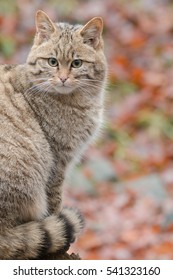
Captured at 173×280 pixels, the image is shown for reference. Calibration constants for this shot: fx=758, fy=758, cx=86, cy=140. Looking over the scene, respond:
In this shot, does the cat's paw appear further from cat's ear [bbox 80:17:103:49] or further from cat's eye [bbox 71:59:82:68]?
cat's ear [bbox 80:17:103:49]

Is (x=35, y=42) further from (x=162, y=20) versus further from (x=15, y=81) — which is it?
(x=162, y=20)

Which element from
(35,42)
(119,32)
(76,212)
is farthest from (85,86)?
(119,32)

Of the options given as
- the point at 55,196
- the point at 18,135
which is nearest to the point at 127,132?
the point at 55,196

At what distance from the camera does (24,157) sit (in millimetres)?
4289

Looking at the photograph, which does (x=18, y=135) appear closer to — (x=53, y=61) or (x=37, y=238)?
(x=53, y=61)

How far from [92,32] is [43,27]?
30cm

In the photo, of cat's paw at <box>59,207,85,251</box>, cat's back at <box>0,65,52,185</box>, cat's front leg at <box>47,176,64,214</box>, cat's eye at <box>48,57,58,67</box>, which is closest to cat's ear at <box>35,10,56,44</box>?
cat's eye at <box>48,57,58,67</box>

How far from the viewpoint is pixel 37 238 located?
4113 mm

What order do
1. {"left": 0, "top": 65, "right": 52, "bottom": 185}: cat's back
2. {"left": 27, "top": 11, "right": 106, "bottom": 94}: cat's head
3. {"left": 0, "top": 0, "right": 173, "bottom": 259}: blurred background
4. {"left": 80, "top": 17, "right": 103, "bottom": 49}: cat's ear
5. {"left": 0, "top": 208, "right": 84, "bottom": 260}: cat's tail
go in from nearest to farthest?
1. {"left": 0, "top": 208, "right": 84, "bottom": 260}: cat's tail
2. {"left": 0, "top": 65, "right": 52, "bottom": 185}: cat's back
3. {"left": 27, "top": 11, "right": 106, "bottom": 94}: cat's head
4. {"left": 80, "top": 17, "right": 103, "bottom": 49}: cat's ear
5. {"left": 0, "top": 0, "right": 173, "bottom": 259}: blurred background

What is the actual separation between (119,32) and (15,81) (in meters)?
6.94

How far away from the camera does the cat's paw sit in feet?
13.9

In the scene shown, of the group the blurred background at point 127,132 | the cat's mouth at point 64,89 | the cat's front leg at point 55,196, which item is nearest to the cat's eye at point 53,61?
the cat's mouth at point 64,89

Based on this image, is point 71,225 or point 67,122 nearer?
point 71,225
